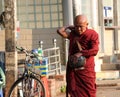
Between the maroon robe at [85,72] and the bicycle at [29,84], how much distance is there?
176 centimetres

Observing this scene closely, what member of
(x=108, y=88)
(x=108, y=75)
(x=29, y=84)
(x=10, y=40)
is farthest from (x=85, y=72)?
(x=108, y=75)

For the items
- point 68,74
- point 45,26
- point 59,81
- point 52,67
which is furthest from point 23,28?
point 68,74

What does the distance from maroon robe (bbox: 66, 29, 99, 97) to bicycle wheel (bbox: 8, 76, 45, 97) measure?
69.4 inches

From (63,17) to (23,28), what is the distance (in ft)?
4.86

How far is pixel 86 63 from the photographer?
7.25 metres

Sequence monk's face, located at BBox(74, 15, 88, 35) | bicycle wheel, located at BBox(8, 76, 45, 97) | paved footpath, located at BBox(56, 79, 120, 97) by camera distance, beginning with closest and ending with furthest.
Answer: monk's face, located at BBox(74, 15, 88, 35) < bicycle wheel, located at BBox(8, 76, 45, 97) < paved footpath, located at BBox(56, 79, 120, 97)

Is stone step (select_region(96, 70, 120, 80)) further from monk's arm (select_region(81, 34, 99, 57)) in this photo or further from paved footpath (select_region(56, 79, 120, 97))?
monk's arm (select_region(81, 34, 99, 57))

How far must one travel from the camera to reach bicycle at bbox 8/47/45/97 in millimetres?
8908

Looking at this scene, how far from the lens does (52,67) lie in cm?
1332

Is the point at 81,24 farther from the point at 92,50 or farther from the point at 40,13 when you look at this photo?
the point at 40,13

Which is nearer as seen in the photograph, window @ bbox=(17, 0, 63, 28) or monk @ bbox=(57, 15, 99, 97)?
monk @ bbox=(57, 15, 99, 97)

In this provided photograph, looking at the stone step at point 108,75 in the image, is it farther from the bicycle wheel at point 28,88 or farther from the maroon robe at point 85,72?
the maroon robe at point 85,72

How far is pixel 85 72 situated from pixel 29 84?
2.02 metres

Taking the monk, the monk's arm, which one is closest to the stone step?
the monk
